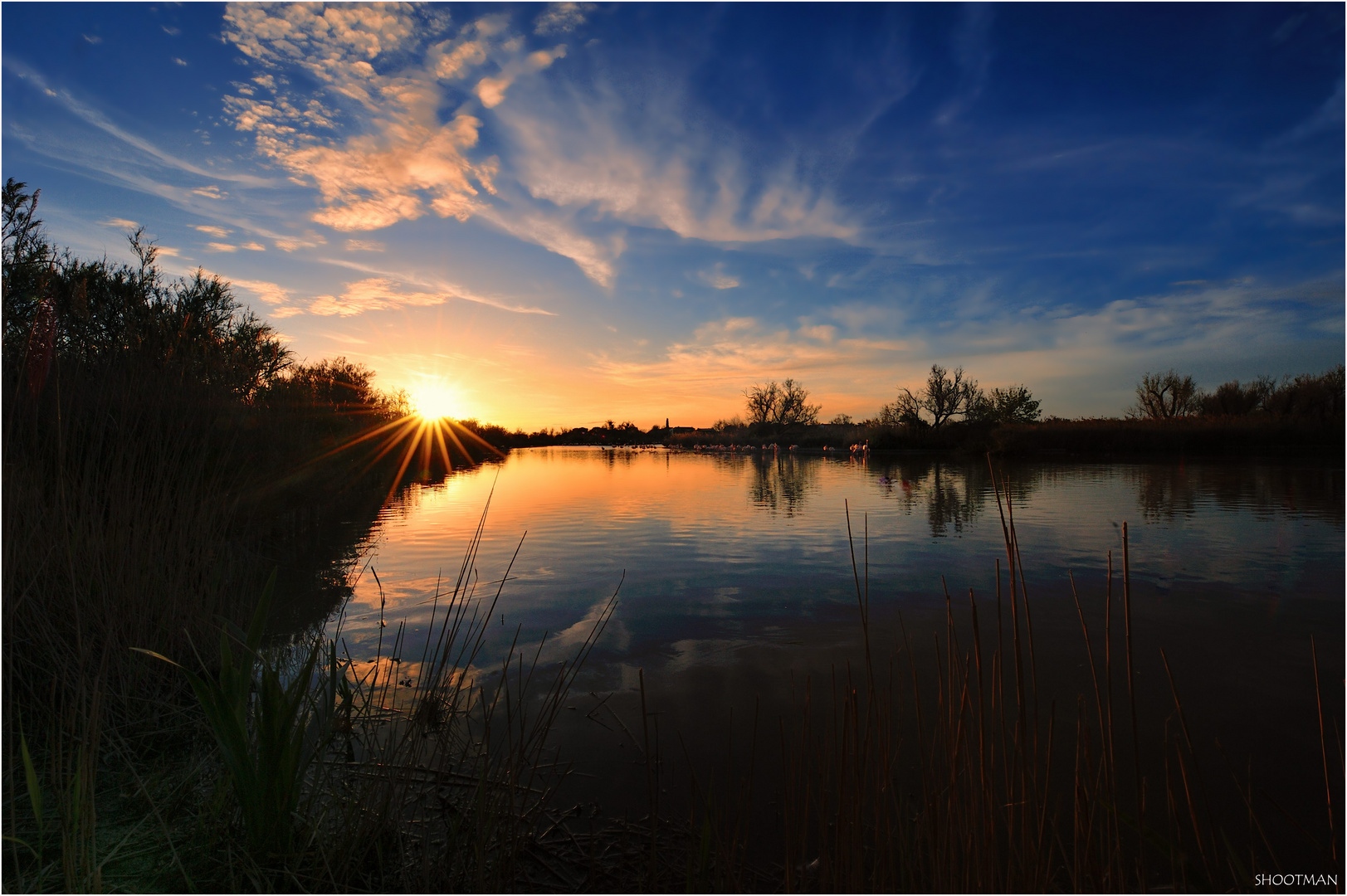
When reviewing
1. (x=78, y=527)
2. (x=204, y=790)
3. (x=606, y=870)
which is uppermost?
(x=78, y=527)

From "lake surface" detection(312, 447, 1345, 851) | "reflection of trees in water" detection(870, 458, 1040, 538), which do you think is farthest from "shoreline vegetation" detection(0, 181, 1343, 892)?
"reflection of trees in water" detection(870, 458, 1040, 538)

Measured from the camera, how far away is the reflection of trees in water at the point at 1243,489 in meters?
10.2

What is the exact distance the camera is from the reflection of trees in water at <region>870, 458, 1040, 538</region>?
394 inches

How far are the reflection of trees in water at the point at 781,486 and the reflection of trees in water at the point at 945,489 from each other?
1838 mm

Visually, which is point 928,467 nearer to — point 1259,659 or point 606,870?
point 1259,659

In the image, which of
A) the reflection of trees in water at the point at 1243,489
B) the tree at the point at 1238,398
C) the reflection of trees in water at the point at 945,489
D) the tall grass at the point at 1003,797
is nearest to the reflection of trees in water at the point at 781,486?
the reflection of trees in water at the point at 945,489

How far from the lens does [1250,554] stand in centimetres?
682

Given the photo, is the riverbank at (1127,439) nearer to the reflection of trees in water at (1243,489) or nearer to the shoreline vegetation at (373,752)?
the reflection of trees in water at (1243,489)

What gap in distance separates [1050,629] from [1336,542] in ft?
17.8

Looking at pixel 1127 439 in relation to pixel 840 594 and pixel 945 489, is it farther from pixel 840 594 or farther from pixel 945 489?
pixel 840 594

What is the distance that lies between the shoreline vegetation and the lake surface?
0.23 meters

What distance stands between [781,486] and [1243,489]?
905cm

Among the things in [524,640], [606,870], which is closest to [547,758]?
[606,870]

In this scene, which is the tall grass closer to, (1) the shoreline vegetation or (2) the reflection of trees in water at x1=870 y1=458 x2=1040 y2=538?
(1) the shoreline vegetation
